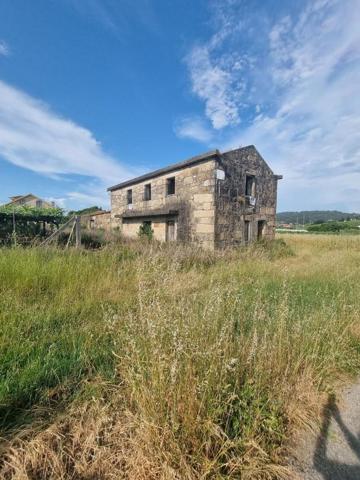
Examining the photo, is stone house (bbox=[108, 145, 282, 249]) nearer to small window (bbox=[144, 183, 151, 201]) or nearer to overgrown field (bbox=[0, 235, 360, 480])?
small window (bbox=[144, 183, 151, 201])

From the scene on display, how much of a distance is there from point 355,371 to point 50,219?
400 inches

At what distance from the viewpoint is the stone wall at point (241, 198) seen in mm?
11164

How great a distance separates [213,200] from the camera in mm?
10812

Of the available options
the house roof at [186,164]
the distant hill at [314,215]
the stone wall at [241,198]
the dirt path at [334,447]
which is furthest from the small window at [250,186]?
the distant hill at [314,215]

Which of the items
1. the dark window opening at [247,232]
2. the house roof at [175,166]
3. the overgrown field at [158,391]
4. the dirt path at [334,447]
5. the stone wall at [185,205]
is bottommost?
the dirt path at [334,447]

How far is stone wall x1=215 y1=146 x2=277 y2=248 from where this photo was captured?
11.2 metres

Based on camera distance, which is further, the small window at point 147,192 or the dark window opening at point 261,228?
the small window at point 147,192

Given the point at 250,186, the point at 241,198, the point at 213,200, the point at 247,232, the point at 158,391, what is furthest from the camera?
the point at 250,186

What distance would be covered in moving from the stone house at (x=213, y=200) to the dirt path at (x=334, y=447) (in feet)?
28.5

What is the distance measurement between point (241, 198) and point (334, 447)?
426 inches

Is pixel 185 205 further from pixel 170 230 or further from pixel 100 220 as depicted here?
pixel 100 220

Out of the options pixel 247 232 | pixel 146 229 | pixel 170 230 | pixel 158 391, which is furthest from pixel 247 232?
pixel 158 391

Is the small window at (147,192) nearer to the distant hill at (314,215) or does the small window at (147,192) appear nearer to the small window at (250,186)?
the small window at (250,186)

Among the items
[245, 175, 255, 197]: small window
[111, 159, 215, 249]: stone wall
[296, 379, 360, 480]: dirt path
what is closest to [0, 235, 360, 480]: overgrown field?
[296, 379, 360, 480]: dirt path
